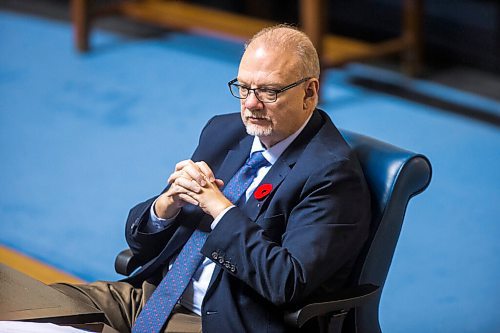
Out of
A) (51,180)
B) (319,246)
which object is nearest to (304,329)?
(319,246)

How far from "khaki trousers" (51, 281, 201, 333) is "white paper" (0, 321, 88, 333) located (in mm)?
498

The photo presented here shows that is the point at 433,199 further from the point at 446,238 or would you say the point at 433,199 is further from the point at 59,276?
the point at 59,276

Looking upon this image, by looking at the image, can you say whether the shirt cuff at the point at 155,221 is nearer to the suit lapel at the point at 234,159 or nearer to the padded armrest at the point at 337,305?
the suit lapel at the point at 234,159

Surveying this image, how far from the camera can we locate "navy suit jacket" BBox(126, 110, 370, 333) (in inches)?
109

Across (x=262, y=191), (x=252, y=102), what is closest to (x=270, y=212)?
(x=262, y=191)

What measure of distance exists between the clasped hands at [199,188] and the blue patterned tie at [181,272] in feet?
0.33

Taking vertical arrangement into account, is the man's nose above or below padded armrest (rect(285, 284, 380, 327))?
above

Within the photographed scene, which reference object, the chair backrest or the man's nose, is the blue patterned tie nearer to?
the man's nose

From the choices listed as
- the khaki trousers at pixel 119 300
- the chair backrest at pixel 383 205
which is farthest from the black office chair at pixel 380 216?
the khaki trousers at pixel 119 300

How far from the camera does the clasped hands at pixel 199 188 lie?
2.90 meters

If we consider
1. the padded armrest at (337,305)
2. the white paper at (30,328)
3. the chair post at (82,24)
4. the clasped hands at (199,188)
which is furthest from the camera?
the chair post at (82,24)

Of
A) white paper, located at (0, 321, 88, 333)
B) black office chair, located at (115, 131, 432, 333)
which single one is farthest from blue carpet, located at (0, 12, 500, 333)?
white paper, located at (0, 321, 88, 333)

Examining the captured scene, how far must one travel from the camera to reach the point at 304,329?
2902 millimetres

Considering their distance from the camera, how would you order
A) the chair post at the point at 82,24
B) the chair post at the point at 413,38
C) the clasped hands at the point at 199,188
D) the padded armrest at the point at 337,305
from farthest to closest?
the chair post at the point at 82,24 < the chair post at the point at 413,38 < the clasped hands at the point at 199,188 < the padded armrest at the point at 337,305
